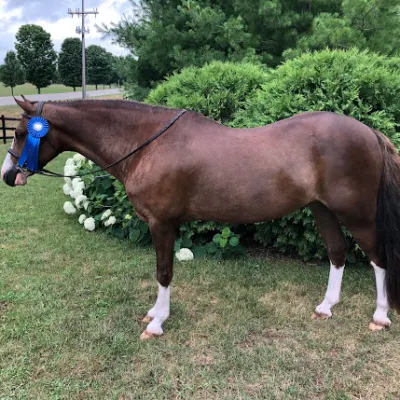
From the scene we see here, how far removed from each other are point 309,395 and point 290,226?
1993mm

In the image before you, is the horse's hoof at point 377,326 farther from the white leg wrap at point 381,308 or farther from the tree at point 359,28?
the tree at point 359,28

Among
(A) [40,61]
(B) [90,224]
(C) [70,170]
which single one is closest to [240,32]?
(C) [70,170]

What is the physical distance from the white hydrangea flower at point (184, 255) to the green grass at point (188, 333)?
149 millimetres

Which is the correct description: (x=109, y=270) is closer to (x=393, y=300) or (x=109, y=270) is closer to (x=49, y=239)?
(x=49, y=239)

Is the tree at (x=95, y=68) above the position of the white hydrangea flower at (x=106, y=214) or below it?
below

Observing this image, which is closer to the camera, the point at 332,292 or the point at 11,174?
the point at 11,174

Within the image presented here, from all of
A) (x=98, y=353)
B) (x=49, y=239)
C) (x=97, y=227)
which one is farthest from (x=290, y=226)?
(x=49, y=239)

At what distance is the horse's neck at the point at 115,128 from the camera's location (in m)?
2.75

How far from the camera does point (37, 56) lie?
36.7 meters

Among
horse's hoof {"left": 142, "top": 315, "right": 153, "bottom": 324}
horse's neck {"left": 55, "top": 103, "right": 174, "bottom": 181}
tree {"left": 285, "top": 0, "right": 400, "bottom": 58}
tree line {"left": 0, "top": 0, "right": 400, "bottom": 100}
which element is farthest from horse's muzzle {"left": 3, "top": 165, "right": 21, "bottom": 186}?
tree {"left": 285, "top": 0, "right": 400, "bottom": 58}

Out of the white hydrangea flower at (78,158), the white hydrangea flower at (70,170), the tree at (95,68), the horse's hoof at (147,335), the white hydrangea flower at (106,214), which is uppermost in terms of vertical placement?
the white hydrangea flower at (78,158)

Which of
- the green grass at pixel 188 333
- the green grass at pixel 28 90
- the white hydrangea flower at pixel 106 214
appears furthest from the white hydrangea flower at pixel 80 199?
the green grass at pixel 28 90

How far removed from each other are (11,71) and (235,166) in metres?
37.1

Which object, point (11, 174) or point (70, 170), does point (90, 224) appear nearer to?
point (70, 170)
